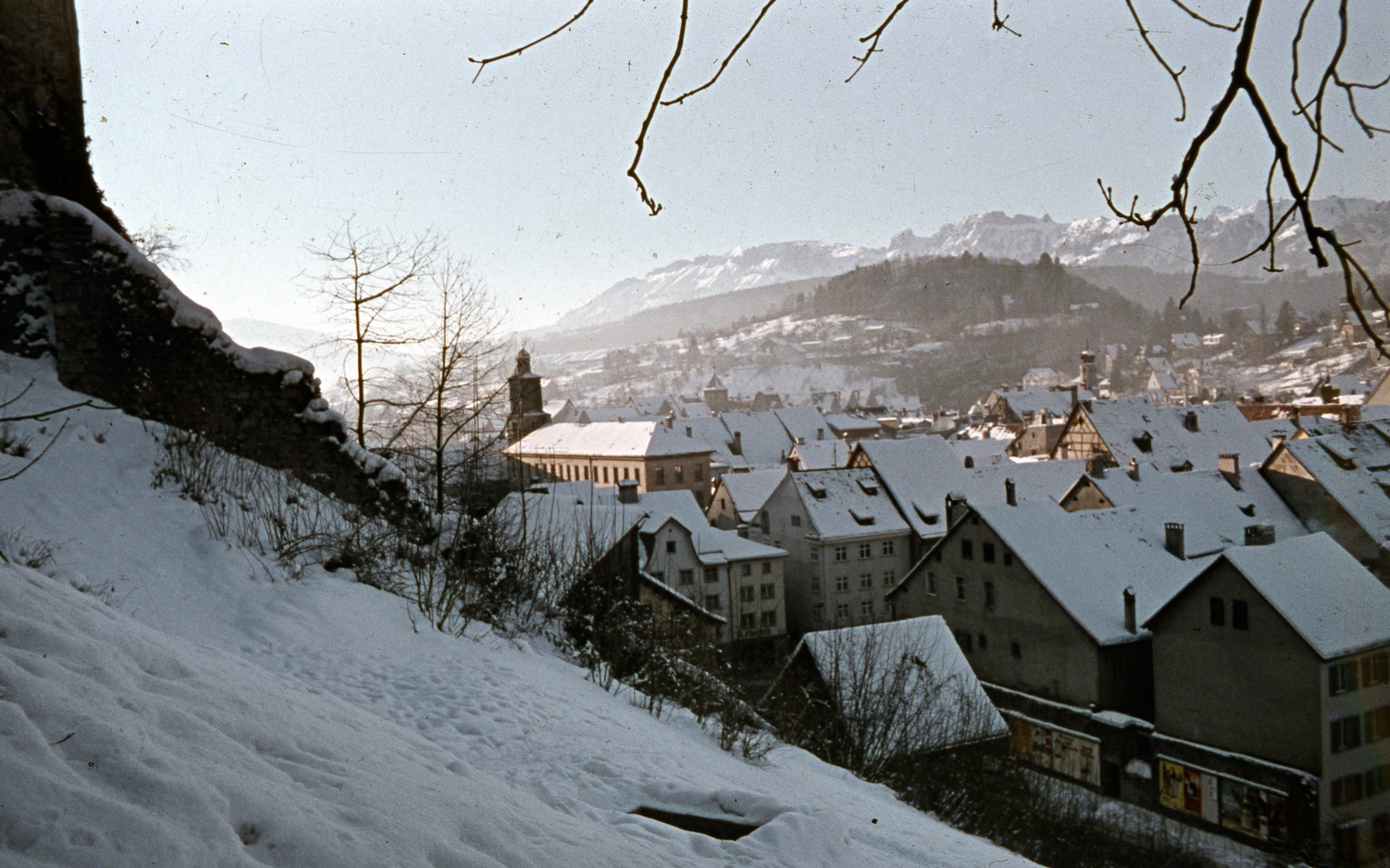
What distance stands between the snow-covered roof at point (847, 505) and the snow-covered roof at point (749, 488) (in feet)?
14.9

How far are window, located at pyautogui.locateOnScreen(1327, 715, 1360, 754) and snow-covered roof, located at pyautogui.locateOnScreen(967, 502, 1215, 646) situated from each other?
5.02m

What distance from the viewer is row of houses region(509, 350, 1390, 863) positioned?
1620cm

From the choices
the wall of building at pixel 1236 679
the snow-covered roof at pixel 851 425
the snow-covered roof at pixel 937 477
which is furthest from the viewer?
the snow-covered roof at pixel 851 425

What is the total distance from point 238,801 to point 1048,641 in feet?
72.0

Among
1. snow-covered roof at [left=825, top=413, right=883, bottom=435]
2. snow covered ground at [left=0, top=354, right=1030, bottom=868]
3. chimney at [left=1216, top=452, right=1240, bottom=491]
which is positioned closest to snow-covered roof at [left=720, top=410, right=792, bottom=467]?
snow-covered roof at [left=825, top=413, right=883, bottom=435]

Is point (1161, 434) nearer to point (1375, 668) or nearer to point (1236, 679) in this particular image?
point (1236, 679)

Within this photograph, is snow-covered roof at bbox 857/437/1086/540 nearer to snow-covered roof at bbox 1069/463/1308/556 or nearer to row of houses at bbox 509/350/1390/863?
row of houses at bbox 509/350/1390/863

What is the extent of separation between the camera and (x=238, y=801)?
321 centimetres

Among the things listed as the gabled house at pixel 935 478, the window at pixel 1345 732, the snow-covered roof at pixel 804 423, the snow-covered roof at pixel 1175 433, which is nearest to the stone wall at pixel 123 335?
the window at pixel 1345 732

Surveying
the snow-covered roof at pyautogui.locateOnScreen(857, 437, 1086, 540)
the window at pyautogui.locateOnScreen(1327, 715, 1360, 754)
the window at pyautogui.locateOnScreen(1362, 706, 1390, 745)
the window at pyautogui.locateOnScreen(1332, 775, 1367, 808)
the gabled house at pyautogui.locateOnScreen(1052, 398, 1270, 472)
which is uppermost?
the gabled house at pyautogui.locateOnScreen(1052, 398, 1270, 472)

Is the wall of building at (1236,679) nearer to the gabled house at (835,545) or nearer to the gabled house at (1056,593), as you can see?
the gabled house at (1056,593)

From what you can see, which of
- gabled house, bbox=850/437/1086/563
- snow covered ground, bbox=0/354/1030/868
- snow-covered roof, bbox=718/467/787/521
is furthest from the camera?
snow-covered roof, bbox=718/467/787/521

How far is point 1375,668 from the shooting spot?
15.4 metres

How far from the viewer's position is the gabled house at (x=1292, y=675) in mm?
15555
